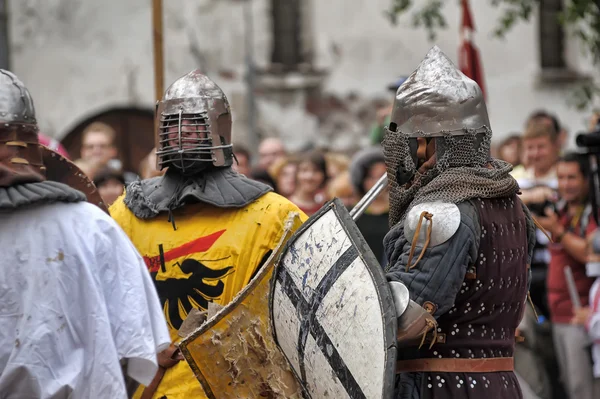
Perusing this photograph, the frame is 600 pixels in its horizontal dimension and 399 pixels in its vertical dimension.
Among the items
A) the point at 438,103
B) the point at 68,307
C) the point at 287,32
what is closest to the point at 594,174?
the point at 438,103

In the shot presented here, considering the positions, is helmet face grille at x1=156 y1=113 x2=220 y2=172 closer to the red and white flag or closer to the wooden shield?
the wooden shield

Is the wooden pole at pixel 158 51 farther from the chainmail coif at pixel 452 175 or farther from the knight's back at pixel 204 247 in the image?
the chainmail coif at pixel 452 175

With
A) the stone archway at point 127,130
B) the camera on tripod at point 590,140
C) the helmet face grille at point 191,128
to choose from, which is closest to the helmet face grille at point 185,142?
the helmet face grille at point 191,128

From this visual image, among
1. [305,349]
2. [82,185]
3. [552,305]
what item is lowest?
[552,305]

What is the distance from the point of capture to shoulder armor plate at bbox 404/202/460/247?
166 inches

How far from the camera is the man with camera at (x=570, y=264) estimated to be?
24.8ft

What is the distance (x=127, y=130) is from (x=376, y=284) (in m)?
12.3

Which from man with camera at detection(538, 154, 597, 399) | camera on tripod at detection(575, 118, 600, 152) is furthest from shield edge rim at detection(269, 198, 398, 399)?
man with camera at detection(538, 154, 597, 399)

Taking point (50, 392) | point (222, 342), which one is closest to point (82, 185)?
point (222, 342)

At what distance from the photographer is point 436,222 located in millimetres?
4223

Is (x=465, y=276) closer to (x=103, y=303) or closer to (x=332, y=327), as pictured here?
(x=332, y=327)

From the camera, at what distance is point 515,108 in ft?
53.8

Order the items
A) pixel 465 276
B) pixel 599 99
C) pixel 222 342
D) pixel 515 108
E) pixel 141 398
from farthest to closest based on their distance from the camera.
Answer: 1. pixel 515 108
2. pixel 599 99
3. pixel 141 398
4. pixel 222 342
5. pixel 465 276

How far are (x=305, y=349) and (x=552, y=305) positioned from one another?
12.3ft
